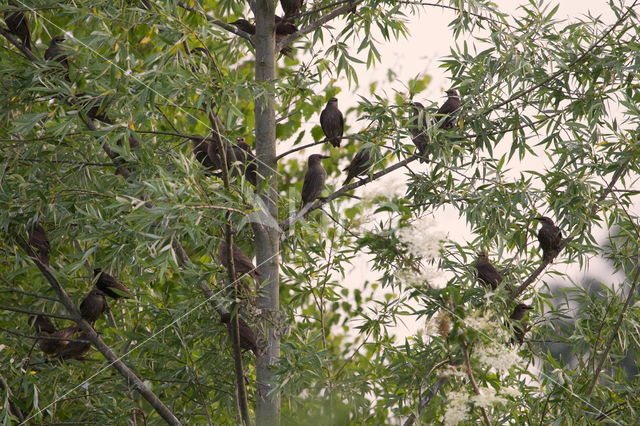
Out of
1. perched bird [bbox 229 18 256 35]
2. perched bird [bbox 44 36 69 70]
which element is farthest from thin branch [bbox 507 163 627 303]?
perched bird [bbox 44 36 69 70]

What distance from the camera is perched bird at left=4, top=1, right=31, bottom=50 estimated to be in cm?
239

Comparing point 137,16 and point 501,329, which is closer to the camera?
point 501,329

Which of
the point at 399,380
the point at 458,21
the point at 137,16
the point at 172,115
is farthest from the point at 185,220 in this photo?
the point at 172,115

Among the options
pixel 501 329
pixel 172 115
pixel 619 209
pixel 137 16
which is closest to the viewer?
pixel 501 329

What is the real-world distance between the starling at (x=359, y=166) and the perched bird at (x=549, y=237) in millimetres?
507

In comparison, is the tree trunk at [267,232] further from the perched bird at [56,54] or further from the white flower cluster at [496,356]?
the white flower cluster at [496,356]

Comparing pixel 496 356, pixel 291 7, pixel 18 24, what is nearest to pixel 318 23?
pixel 291 7

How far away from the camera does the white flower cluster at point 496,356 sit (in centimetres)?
144

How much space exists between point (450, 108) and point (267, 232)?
66 cm

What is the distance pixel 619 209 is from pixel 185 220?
49.0 inches

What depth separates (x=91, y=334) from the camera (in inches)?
94.7

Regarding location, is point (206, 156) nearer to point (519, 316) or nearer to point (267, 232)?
point (267, 232)

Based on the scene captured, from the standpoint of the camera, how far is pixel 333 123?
2.54 m

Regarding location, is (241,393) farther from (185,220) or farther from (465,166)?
(465,166)
